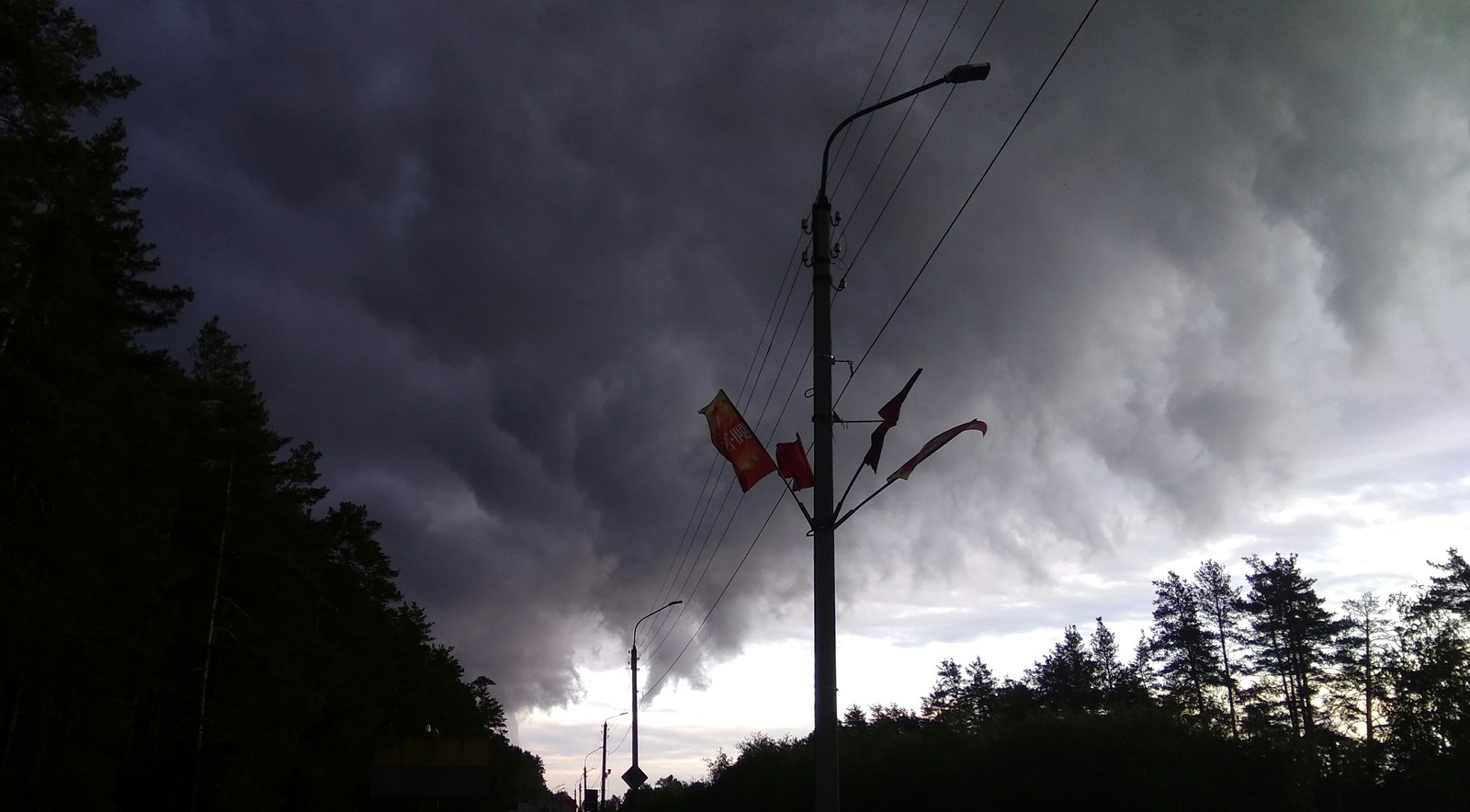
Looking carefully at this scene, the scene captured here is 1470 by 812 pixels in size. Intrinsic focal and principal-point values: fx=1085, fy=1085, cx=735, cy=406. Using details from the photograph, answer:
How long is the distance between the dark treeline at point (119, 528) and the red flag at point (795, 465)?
15165 millimetres

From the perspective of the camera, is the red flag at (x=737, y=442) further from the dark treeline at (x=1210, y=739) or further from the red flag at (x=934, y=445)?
the dark treeline at (x=1210, y=739)

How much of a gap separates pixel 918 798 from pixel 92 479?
99.6 ft

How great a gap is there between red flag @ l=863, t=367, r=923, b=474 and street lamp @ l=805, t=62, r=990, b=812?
61 centimetres

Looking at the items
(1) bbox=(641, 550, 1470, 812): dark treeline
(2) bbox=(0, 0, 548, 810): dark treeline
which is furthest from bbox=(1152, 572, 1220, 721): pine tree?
(2) bbox=(0, 0, 548, 810): dark treeline

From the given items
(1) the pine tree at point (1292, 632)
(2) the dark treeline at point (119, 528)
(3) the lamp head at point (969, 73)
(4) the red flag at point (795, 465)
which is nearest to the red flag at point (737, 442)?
(4) the red flag at point (795, 465)

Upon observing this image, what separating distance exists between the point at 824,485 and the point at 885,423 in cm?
123

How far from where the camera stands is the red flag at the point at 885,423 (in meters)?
14.5

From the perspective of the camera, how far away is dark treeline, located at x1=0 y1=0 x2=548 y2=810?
21.8 metres

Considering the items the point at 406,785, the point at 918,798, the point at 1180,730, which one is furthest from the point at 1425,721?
the point at 406,785

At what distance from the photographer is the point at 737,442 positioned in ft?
50.1

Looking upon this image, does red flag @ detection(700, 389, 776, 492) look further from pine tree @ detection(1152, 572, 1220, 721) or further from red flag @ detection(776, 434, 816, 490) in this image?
pine tree @ detection(1152, 572, 1220, 721)

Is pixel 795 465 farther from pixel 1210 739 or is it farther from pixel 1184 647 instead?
pixel 1184 647

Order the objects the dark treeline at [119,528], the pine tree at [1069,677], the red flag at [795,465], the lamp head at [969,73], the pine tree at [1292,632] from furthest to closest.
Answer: the pine tree at [1069,677] → the pine tree at [1292,632] → the dark treeline at [119,528] → the red flag at [795,465] → the lamp head at [969,73]

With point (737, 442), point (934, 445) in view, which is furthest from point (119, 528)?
point (934, 445)
